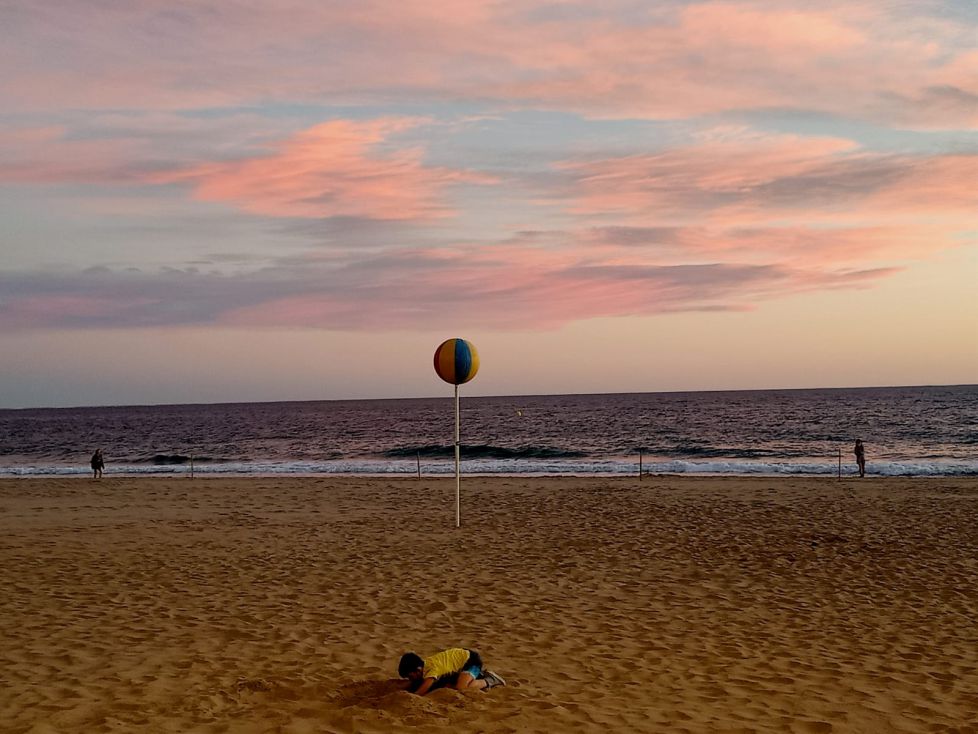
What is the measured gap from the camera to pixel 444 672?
615 cm

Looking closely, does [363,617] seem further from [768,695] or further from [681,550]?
[681,550]

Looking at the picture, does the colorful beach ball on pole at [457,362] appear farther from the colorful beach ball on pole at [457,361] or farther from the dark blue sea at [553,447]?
the dark blue sea at [553,447]

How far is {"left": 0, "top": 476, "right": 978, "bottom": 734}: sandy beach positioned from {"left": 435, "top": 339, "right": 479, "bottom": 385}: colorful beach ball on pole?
2.97 m

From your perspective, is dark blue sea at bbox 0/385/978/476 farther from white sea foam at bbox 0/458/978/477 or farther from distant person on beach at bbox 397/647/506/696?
distant person on beach at bbox 397/647/506/696

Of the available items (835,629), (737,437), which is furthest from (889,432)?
(835,629)

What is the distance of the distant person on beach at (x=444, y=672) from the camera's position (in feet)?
20.0

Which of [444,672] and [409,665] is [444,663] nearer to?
[444,672]

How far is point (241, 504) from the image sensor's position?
20.2 meters

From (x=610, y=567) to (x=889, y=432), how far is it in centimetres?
5649

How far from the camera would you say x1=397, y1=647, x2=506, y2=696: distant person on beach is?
6.10 meters

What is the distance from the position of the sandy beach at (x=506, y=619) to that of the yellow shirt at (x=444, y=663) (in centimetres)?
23

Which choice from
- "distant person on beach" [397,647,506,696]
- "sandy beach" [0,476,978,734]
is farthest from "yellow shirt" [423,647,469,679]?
"sandy beach" [0,476,978,734]

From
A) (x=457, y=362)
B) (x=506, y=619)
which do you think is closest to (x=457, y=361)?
(x=457, y=362)

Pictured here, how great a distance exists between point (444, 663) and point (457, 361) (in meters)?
9.14
